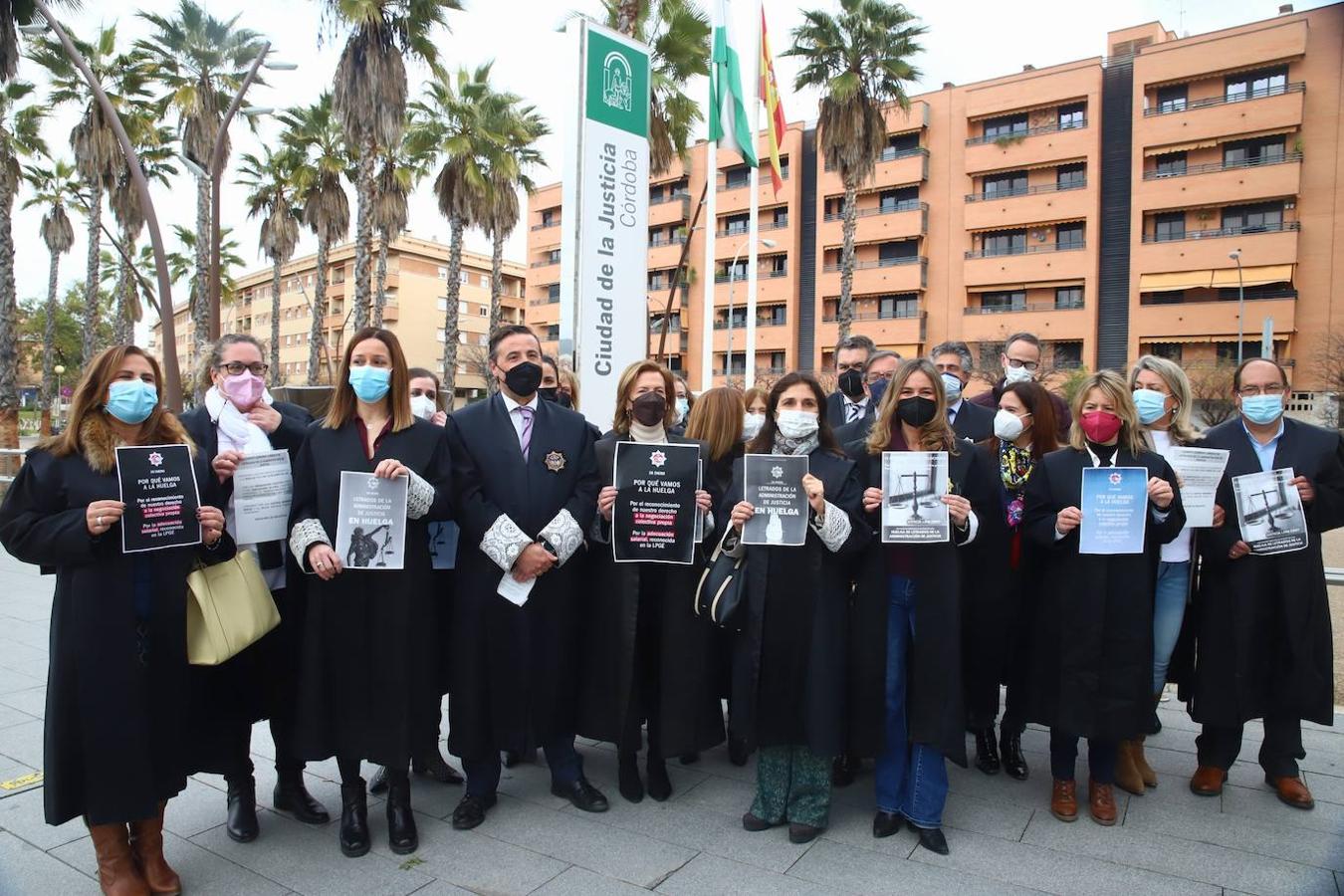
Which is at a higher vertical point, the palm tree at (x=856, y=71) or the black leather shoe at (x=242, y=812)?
the palm tree at (x=856, y=71)

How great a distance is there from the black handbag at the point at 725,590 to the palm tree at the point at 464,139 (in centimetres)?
2468

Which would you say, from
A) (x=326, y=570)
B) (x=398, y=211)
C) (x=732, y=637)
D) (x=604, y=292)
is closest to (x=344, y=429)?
(x=326, y=570)

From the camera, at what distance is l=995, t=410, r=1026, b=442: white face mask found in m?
4.67

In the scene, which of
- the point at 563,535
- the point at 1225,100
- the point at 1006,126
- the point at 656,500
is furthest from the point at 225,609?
the point at 1006,126

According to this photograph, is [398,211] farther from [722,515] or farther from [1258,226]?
[1258,226]

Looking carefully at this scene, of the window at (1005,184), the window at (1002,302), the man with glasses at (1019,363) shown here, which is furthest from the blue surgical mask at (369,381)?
the window at (1005,184)

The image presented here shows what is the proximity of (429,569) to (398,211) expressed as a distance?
28565mm

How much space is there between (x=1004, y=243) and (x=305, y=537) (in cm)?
4827

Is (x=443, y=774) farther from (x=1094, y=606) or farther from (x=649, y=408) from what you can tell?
(x=1094, y=606)

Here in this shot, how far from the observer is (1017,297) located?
4616 centimetres

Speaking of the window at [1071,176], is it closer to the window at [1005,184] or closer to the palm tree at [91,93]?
Answer: the window at [1005,184]

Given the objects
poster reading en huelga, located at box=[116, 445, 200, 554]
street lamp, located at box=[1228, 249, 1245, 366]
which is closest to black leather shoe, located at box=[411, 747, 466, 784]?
poster reading en huelga, located at box=[116, 445, 200, 554]

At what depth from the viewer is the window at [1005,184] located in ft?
150

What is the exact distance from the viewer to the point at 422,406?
496cm
